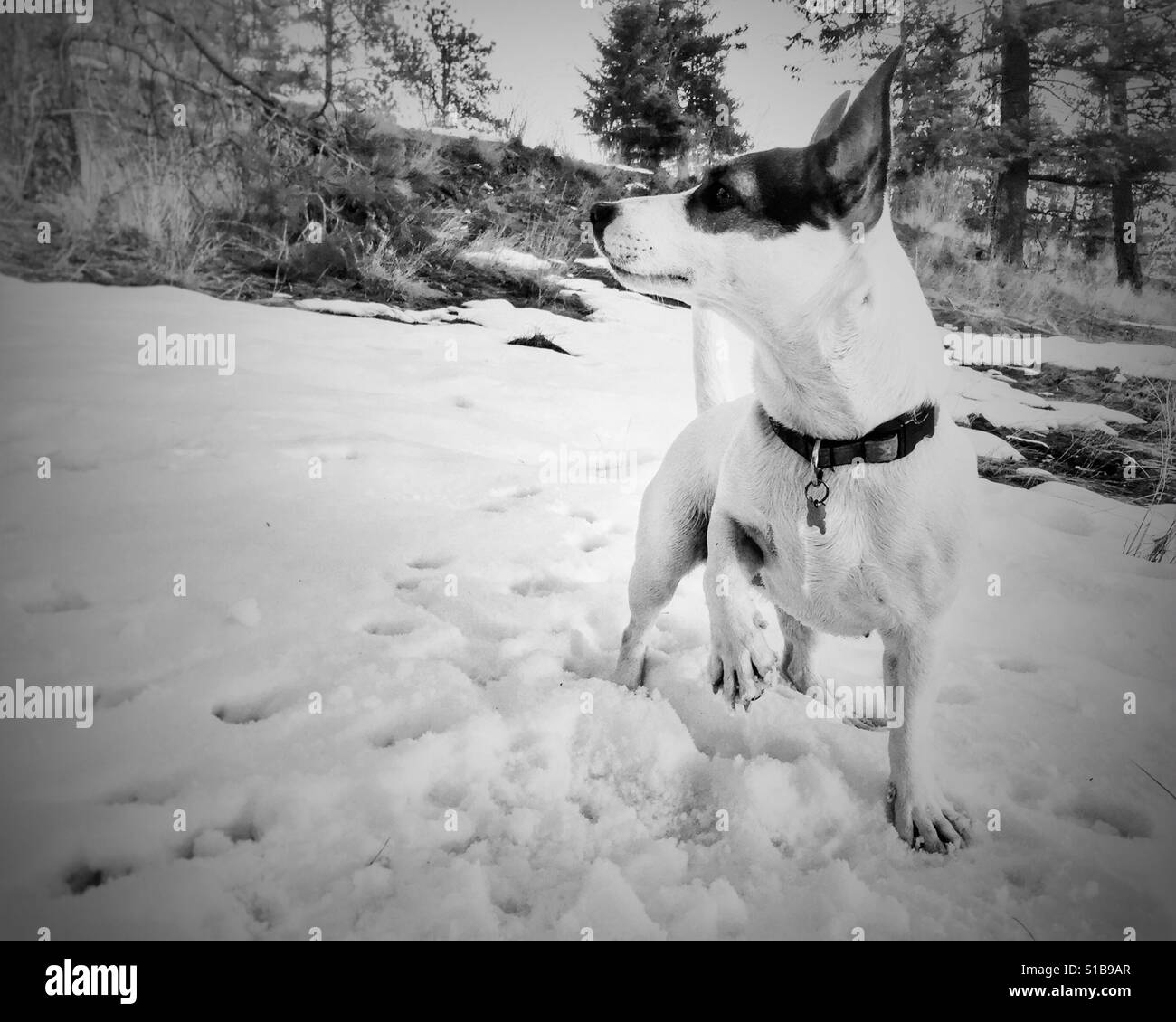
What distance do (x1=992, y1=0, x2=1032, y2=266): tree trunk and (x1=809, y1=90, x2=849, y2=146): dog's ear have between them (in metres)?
7.08

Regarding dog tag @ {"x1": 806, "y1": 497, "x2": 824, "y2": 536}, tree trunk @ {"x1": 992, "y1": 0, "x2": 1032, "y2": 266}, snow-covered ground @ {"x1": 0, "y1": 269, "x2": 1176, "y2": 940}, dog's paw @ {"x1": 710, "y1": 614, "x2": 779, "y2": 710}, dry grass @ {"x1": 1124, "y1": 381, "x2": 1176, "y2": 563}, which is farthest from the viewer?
tree trunk @ {"x1": 992, "y1": 0, "x2": 1032, "y2": 266}

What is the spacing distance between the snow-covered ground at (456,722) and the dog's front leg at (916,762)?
70mm

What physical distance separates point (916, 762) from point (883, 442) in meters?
0.90

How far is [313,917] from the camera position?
131 cm

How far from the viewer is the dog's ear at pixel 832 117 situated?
197 centimetres

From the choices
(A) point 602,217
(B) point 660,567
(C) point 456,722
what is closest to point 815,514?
(B) point 660,567

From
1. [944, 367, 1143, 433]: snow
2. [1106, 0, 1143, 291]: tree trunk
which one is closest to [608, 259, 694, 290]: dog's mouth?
[944, 367, 1143, 433]: snow

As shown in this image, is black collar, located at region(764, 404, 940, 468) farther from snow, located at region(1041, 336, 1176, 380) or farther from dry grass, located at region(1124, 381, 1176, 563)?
snow, located at region(1041, 336, 1176, 380)

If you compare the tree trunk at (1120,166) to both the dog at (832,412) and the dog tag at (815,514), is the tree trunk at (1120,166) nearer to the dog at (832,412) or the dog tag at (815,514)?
the dog at (832,412)

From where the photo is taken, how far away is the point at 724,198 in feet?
5.77

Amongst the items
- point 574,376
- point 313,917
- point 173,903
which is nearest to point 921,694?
point 313,917

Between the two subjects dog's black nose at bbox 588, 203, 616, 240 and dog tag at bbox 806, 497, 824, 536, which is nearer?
dog tag at bbox 806, 497, 824, 536

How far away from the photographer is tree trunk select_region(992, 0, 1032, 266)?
6934 millimetres

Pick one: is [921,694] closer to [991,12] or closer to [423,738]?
[423,738]
